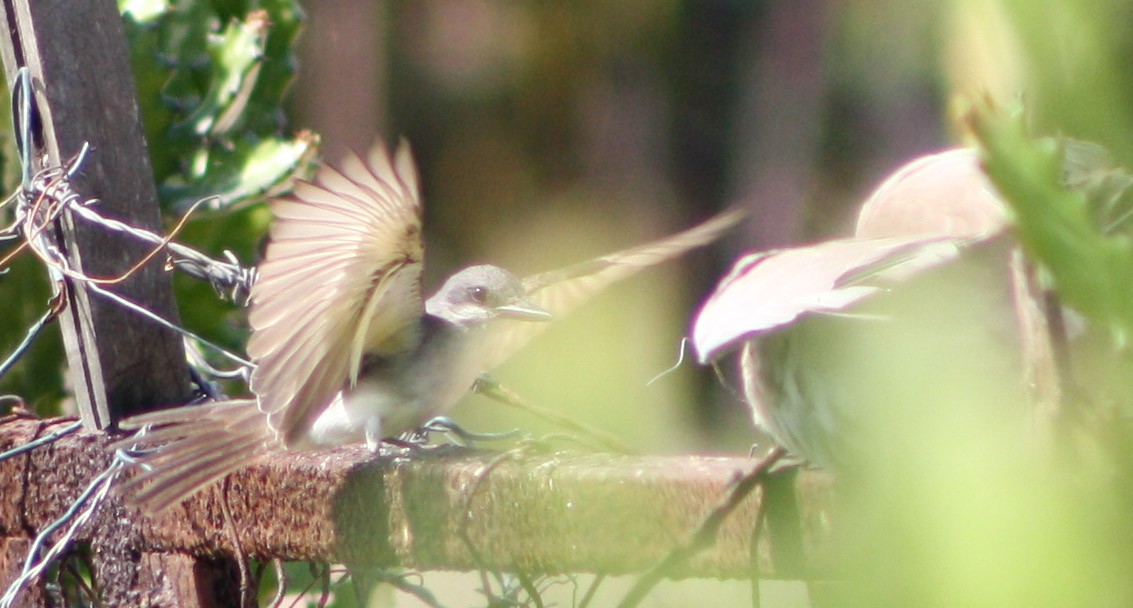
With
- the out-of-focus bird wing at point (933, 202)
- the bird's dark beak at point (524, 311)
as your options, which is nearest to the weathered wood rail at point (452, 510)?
the out-of-focus bird wing at point (933, 202)

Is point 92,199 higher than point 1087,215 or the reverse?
higher

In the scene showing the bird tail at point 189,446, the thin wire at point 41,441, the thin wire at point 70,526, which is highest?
the thin wire at point 41,441

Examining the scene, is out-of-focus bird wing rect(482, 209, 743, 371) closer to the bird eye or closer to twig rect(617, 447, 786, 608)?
the bird eye

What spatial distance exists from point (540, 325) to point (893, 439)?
6.01 ft

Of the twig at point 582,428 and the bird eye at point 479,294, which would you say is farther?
the bird eye at point 479,294

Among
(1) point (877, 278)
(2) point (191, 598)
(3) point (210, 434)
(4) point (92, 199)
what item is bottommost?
(2) point (191, 598)

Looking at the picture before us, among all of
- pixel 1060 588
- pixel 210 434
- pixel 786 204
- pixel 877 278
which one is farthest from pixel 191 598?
pixel 786 204

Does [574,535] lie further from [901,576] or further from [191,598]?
[901,576]

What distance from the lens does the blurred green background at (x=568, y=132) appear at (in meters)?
2.46

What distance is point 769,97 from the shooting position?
3.36 meters

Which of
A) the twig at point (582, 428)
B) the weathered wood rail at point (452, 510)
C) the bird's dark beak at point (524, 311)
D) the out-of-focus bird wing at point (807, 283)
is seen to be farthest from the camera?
the bird's dark beak at point (524, 311)

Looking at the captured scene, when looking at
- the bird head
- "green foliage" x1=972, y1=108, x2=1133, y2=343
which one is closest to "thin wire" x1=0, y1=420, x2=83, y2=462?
the bird head

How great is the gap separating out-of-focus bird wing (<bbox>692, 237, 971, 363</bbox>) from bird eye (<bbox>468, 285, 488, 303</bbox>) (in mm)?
1649

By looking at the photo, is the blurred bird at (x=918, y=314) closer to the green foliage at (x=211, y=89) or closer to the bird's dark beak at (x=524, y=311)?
the bird's dark beak at (x=524, y=311)
